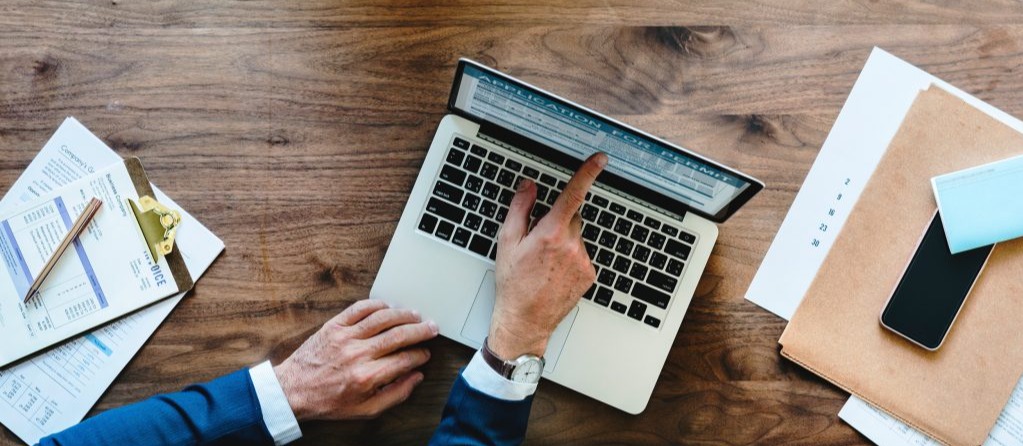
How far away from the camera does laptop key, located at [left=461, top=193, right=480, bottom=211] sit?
0.99 meters

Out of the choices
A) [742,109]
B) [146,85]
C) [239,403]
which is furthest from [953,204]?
[146,85]

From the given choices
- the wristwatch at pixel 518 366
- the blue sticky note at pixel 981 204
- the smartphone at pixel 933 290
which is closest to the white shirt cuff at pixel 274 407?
the wristwatch at pixel 518 366

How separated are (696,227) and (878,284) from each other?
0.95 ft

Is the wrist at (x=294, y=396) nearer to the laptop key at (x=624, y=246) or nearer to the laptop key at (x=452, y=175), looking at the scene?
the laptop key at (x=452, y=175)

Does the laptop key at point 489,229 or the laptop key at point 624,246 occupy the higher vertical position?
the laptop key at point 624,246

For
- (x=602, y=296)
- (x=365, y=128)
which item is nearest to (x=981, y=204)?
(x=602, y=296)

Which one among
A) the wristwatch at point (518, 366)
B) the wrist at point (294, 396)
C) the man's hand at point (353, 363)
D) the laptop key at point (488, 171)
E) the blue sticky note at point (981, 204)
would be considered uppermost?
the blue sticky note at point (981, 204)

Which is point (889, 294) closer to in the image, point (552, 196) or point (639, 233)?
point (639, 233)

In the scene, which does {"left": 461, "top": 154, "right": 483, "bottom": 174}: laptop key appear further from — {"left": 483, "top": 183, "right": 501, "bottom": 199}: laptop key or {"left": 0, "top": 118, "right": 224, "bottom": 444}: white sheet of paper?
{"left": 0, "top": 118, "right": 224, "bottom": 444}: white sheet of paper

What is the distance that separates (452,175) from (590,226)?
20cm

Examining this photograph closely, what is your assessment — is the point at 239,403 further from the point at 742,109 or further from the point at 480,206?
the point at 742,109

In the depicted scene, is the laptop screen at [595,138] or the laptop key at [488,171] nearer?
the laptop screen at [595,138]

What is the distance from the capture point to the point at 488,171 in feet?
3.26

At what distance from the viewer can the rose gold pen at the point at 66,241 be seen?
101 cm
